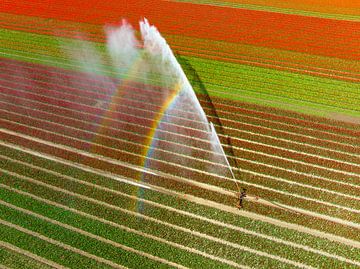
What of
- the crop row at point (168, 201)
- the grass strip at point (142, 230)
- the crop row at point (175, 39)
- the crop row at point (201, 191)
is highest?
the crop row at point (175, 39)

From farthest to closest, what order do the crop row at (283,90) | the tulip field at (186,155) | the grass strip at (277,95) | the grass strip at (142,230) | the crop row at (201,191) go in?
the crop row at (283,90) → the grass strip at (277,95) → the crop row at (201,191) → the tulip field at (186,155) → the grass strip at (142,230)

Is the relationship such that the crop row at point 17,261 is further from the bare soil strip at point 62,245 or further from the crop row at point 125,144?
the crop row at point 125,144

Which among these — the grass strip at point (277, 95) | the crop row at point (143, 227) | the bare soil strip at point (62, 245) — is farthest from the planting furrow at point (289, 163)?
the bare soil strip at point (62, 245)

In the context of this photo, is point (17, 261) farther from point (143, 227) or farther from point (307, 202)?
point (307, 202)

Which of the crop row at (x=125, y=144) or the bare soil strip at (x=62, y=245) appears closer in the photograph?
the bare soil strip at (x=62, y=245)

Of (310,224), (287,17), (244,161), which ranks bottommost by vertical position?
(310,224)

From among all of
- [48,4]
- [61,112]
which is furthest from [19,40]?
[61,112]

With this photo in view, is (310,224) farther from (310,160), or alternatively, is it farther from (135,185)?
(135,185)
